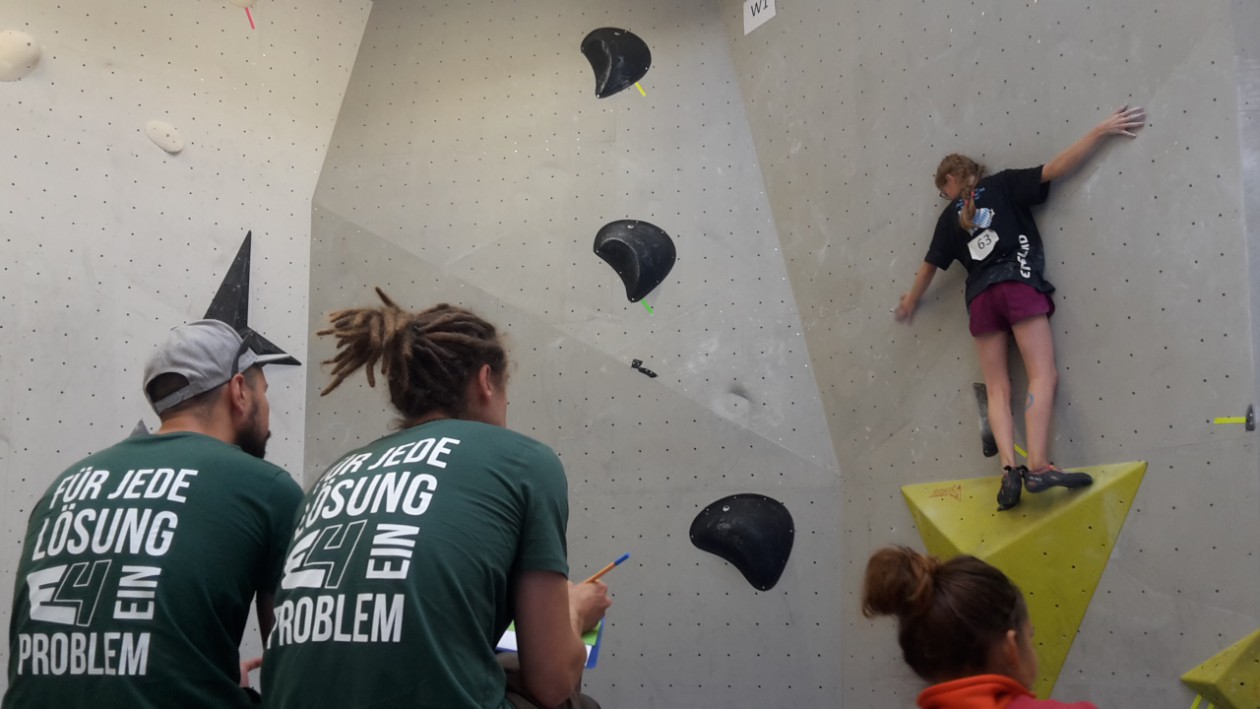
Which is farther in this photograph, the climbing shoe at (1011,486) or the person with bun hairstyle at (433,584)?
the climbing shoe at (1011,486)

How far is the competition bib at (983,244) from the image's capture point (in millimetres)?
2678

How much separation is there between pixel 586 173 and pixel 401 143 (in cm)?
83

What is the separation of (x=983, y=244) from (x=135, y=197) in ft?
9.58

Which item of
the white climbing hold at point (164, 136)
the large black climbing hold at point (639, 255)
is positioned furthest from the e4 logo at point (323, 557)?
the white climbing hold at point (164, 136)

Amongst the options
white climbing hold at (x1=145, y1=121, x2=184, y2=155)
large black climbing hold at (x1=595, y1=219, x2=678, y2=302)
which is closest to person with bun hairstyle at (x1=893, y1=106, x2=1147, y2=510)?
large black climbing hold at (x1=595, y1=219, x2=678, y2=302)

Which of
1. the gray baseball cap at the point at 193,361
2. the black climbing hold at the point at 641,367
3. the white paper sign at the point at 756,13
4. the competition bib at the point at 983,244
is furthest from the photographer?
the white paper sign at the point at 756,13

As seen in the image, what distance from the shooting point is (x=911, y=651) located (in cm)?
135

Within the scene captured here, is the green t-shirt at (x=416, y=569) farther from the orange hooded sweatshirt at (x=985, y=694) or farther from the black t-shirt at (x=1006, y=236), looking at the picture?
the black t-shirt at (x=1006, y=236)

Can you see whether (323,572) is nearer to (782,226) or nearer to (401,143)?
(782,226)

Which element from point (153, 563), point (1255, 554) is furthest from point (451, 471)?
point (1255, 554)

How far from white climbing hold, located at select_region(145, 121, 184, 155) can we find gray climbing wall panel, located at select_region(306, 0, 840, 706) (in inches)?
22.1

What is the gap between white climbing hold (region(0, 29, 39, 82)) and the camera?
3320 millimetres

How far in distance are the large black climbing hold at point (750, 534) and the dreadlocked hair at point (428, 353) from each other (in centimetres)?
196

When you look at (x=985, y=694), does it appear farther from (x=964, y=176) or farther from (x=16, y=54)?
(x=16, y=54)
